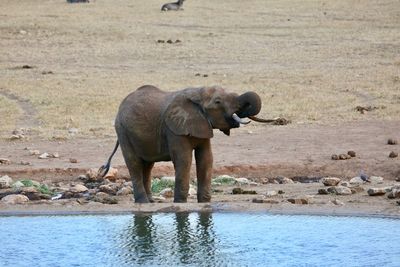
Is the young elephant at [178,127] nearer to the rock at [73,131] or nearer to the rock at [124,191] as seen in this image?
the rock at [124,191]

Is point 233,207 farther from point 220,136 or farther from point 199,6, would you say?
point 199,6

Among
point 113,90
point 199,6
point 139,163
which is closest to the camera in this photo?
point 139,163

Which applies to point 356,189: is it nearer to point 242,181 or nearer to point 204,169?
point 204,169

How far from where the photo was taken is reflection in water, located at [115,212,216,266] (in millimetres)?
10023

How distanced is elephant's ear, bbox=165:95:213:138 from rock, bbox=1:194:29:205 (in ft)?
6.28

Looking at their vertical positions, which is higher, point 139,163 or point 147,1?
point 147,1

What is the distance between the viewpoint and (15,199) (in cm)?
1270

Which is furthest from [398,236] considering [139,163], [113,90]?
[113,90]

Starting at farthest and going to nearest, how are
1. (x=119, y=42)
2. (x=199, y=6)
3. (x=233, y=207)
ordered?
1. (x=199, y=6)
2. (x=119, y=42)
3. (x=233, y=207)

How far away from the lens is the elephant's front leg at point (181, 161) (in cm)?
1205

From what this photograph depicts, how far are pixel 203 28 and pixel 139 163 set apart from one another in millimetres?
26801

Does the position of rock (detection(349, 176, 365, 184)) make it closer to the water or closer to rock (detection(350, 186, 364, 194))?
rock (detection(350, 186, 364, 194))

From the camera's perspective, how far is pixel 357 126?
1912 centimetres

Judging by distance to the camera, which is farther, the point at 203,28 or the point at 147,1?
the point at 147,1
